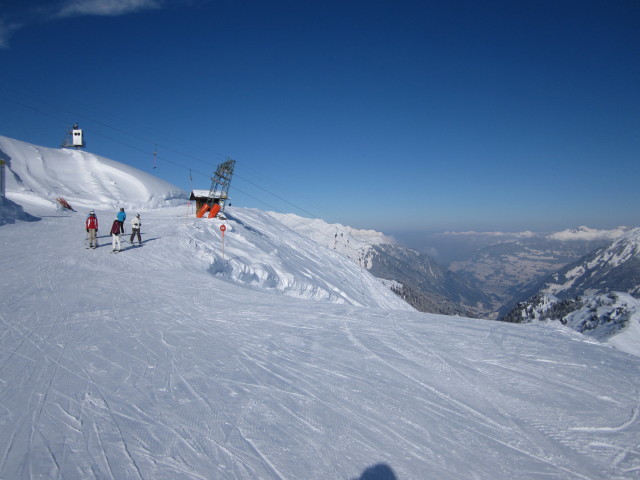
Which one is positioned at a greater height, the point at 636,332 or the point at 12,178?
the point at 12,178

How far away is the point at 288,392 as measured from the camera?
573cm

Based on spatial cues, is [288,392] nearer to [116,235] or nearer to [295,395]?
[295,395]

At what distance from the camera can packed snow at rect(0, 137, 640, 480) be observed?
4148 millimetres

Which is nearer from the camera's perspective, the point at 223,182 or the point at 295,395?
the point at 295,395

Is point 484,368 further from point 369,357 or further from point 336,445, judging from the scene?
point 336,445

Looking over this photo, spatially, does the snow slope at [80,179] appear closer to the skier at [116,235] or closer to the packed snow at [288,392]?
the skier at [116,235]

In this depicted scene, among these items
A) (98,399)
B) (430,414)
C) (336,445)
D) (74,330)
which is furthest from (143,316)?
(430,414)

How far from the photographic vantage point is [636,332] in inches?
3848

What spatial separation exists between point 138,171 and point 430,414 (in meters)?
70.7

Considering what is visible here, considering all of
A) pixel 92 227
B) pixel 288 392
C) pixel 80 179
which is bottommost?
pixel 288 392

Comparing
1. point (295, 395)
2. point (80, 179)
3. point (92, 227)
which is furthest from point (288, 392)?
point (80, 179)

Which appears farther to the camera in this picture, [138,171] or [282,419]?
[138,171]

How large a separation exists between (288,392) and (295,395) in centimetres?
16

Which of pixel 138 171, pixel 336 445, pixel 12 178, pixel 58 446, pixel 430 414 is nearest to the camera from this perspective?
pixel 58 446
